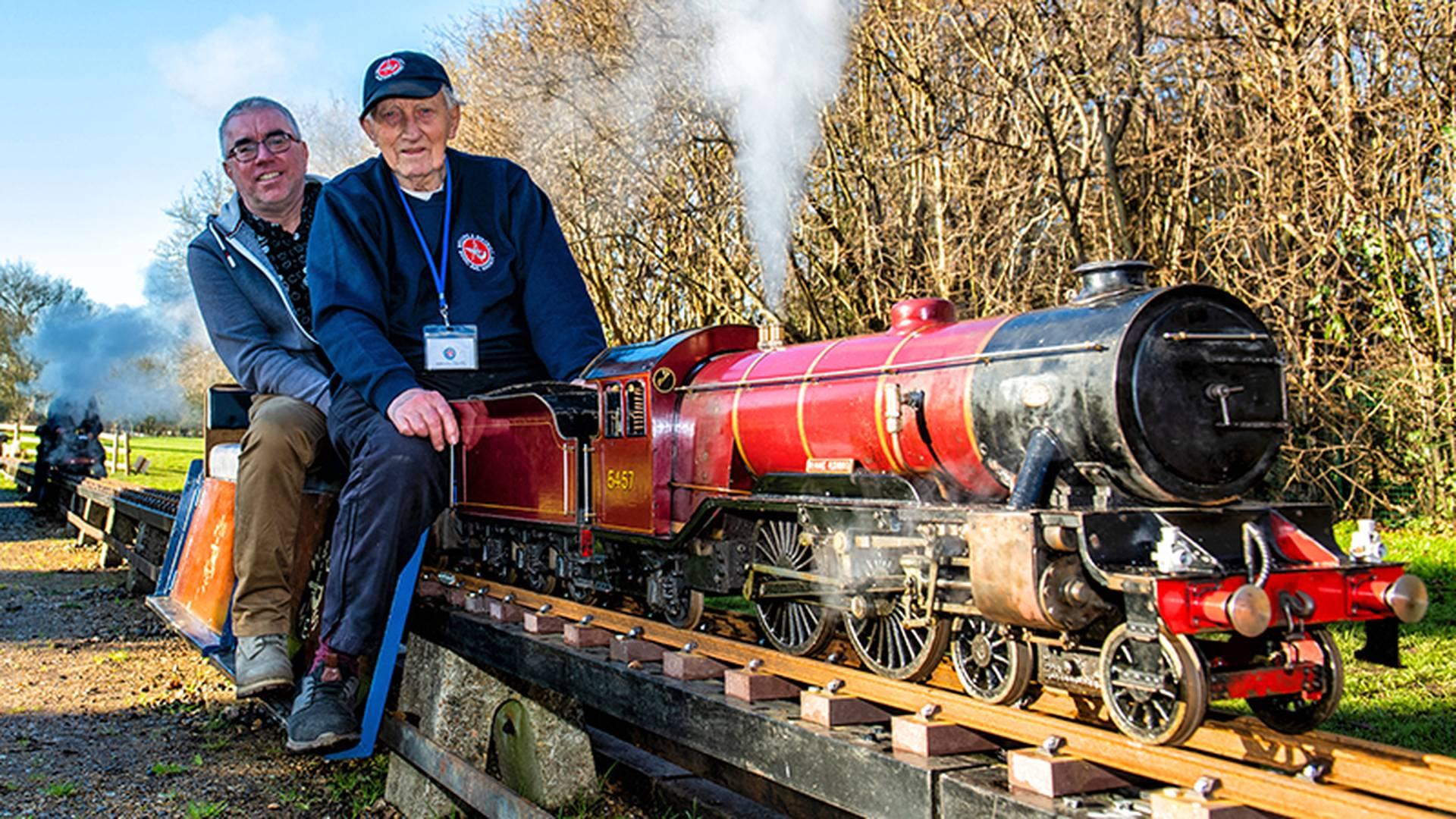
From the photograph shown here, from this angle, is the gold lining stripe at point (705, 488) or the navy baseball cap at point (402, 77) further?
the gold lining stripe at point (705, 488)

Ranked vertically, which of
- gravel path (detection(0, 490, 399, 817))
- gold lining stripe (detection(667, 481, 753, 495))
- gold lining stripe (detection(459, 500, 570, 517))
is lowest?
gravel path (detection(0, 490, 399, 817))

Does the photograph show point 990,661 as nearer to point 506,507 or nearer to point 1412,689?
point 1412,689

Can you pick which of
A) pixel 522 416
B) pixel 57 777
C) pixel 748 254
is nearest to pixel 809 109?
pixel 748 254

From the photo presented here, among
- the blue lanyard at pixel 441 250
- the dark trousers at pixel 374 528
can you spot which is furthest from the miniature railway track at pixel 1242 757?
the blue lanyard at pixel 441 250

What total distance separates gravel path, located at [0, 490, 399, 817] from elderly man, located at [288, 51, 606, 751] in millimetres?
1360

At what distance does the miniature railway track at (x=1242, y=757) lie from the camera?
2654 millimetres

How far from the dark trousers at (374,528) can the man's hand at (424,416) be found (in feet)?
0.31

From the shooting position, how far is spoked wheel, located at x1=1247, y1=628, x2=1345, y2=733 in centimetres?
346

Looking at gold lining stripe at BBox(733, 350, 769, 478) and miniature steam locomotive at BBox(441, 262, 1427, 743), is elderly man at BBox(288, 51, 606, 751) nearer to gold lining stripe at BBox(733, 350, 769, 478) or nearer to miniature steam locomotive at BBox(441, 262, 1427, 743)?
miniature steam locomotive at BBox(441, 262, 1427, 743)

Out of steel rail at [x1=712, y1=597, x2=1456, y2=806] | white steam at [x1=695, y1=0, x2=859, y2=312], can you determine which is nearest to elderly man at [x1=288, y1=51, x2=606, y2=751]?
steel rail at [x1=712, y1=597, x2=1456, y2=806]

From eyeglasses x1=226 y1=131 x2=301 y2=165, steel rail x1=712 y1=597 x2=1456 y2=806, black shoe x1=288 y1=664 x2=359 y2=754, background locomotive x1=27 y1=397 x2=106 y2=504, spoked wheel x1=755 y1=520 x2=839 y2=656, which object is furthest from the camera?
background locomotive x1=27 y1=397 x2=106 y2=504

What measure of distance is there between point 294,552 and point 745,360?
2.47 metres

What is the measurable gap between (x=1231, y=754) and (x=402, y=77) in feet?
11.0

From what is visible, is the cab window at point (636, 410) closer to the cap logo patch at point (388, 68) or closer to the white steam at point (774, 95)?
the cap logo patch at point (388, 68)
